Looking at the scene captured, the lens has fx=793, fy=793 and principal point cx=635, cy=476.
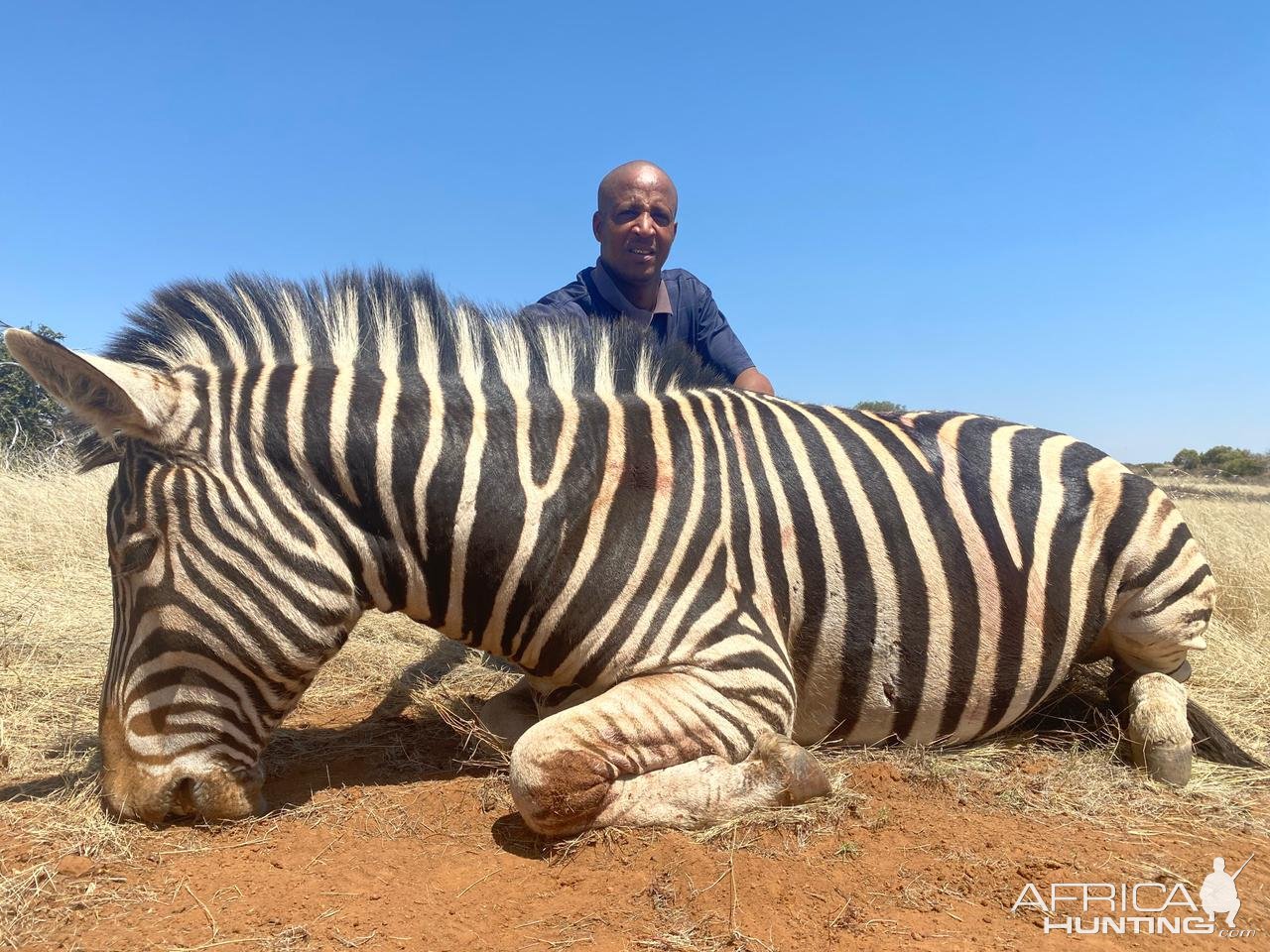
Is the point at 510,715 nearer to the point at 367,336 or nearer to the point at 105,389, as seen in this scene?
the point at 367,336

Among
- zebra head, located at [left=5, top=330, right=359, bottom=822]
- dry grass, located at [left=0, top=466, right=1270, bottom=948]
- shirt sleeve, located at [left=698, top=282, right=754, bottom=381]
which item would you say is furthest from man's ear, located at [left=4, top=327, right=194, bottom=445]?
shirt sleeve, located at [left=698, top=282, right=754, bottom=381]

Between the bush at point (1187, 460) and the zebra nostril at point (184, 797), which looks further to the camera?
the bush at point (1187, 460)

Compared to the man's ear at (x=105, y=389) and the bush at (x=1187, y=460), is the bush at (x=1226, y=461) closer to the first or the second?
the bush at (x=1187, y=460)

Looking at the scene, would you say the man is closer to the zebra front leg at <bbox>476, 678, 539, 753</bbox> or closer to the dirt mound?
the zebra front leg at <bbox>476, 678, 539, 753</bbox>

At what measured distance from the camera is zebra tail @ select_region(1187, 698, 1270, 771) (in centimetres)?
357

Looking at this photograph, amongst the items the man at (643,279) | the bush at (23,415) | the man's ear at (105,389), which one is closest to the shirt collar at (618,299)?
the man at (643,279)

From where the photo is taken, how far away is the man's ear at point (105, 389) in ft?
8.12

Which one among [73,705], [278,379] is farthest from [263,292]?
[73,705]

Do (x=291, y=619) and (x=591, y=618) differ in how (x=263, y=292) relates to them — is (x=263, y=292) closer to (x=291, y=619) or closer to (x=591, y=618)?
(x=291, y=619)

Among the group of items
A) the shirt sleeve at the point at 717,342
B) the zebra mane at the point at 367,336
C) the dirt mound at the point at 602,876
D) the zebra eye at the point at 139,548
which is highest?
the shirt sleeve at the point at 717,342

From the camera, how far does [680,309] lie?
641 cm

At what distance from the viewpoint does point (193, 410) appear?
2.79 metres

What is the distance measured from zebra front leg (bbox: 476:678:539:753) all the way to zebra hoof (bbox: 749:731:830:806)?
1136mm

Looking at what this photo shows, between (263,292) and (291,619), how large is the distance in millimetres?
1371
